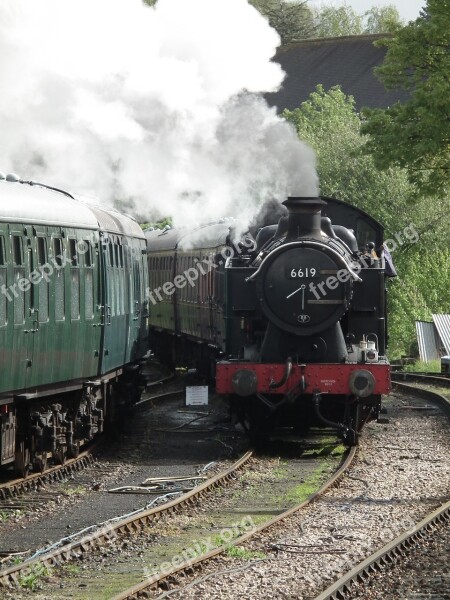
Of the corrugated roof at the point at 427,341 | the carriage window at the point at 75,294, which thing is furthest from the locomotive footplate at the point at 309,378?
the corrugated roof at the point at 427,341

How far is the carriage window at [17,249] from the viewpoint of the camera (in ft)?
36.8

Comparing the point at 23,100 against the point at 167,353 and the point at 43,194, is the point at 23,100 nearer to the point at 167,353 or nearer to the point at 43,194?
the point at 43,194

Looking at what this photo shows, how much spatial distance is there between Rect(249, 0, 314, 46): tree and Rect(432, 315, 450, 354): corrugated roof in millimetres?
41854

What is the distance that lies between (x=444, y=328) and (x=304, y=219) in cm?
1981

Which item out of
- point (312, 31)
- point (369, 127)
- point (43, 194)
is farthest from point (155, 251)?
point (312, 31)

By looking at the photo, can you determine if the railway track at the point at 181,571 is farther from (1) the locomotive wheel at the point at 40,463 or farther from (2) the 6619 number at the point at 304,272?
(2) the 6619 number at the point at 304,272

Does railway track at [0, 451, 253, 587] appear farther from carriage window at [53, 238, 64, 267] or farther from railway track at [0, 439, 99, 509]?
carriage window at [53, 238, 64, 267]

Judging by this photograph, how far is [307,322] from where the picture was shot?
14523 millimetres

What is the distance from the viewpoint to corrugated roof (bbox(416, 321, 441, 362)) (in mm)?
33688

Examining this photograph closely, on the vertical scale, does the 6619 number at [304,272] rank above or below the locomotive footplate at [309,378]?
above

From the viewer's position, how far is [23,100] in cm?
1684

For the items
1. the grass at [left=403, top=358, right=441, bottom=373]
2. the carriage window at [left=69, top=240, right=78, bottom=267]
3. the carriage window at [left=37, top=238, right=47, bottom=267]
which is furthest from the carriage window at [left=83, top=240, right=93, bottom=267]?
the grass at [left=403, top=358, right=441, bottom=373]

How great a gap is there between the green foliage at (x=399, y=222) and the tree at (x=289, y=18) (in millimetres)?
29974
